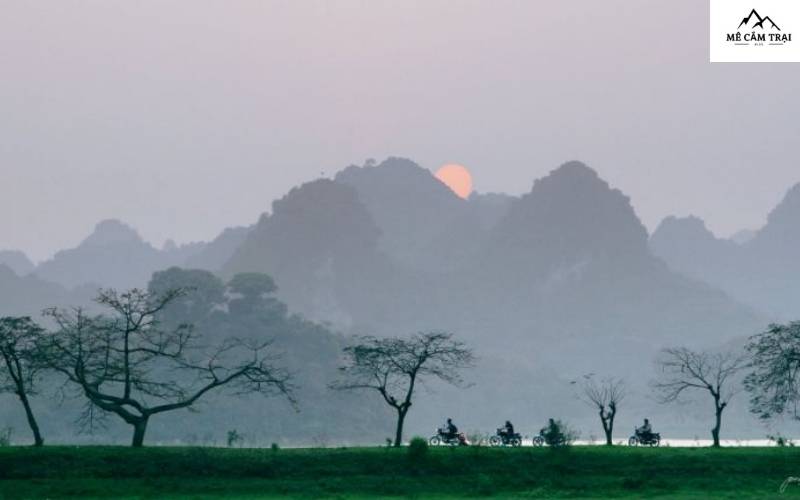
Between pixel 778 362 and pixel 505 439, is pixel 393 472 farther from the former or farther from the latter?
pixel 778 362

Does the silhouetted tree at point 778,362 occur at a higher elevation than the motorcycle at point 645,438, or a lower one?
higher

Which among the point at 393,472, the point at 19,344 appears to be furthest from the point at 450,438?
the point at 19,344

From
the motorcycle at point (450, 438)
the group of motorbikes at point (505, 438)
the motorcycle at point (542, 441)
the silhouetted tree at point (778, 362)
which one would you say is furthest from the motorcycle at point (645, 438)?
the motorcycle at point (450, 438)

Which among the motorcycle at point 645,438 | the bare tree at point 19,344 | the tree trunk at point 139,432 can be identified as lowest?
the tree trunk at point 139,432

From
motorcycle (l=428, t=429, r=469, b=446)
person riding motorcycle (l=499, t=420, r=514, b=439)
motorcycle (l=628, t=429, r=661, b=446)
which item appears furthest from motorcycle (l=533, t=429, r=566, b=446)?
motorcycle (l=628, t=429, r=661, b=446)

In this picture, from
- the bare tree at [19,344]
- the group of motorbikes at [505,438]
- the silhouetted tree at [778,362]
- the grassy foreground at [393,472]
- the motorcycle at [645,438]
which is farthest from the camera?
the motorcycle at [645,438]

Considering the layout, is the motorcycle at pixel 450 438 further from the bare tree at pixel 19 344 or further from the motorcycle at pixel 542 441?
the bare tree at pixel 19 344

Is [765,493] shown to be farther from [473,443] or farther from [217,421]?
[217,421]

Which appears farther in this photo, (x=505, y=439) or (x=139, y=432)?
(x=505, y=439)

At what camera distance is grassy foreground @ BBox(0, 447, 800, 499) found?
50625mm

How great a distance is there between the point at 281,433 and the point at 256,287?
21.1 m

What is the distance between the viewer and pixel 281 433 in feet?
536

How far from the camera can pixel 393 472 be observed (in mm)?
54156

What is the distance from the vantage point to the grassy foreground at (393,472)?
5062 centimetres
